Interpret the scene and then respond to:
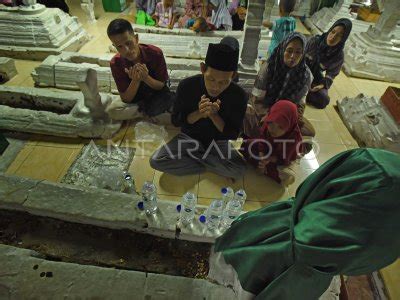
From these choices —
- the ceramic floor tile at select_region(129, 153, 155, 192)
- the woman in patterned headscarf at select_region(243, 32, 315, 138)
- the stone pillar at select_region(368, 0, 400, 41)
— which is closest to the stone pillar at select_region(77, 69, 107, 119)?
the ceramic floor tile at select_region(129, 153, 155, 192)

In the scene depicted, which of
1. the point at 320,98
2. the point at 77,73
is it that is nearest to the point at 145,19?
the point at 77,73

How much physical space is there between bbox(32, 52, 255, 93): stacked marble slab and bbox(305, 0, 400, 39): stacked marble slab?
4296 millimetres

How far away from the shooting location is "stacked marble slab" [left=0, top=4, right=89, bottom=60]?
192 inches

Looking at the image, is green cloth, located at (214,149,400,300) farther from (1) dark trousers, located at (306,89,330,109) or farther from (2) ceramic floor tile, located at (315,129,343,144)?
(1) dark trousers, located at (306,89,330,109)

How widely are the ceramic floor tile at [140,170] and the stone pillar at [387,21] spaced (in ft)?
16.5

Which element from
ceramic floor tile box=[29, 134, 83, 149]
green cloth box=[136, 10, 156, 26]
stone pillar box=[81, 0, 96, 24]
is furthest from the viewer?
stone pillar box=[81, 0, 96, 24]

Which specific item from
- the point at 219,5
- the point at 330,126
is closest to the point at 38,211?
the point at 330,126

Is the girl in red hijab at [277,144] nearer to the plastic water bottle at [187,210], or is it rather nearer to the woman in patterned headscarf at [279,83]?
the woman in patterned headscarf at [279,83]

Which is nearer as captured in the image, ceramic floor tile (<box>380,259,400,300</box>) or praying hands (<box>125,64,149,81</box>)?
ceramic floor tile (<box>380,259,400,300</box>)

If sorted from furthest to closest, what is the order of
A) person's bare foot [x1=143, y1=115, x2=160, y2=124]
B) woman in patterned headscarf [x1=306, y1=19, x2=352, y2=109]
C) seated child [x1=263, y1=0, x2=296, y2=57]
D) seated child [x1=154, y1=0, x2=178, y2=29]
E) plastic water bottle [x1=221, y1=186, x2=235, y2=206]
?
seated child [x1=154, y1=0, x2=178, y2=29]
woman in patterned headscarf [x1=306, y1=19, x2=352, y2=109]
seated child [x1=263, y1=0, x2=296, y2=57]
person's bare foot [x1=143, y1=115, x2=160, y2=124]
plastic water bottle [x1=221, y1=186, x2=235, y2=206]

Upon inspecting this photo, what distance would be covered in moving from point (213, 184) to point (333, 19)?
6.17 m

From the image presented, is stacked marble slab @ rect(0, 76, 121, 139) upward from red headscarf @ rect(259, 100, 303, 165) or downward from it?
downward

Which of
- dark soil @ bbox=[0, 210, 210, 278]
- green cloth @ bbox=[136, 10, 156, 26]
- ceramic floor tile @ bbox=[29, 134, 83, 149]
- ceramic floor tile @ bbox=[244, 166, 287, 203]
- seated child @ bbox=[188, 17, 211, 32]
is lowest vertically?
ceramic floor tile @ bbox=[244, 166, 287, 203]

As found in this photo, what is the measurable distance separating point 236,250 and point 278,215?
0.33 m
